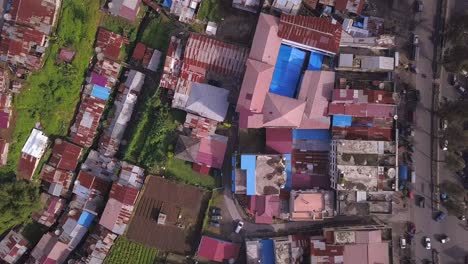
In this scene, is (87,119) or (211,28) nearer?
(211,28)

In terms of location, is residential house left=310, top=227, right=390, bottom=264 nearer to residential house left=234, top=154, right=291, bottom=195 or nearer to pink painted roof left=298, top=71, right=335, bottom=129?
residential house left=234, top=154, right=291, bottom=195

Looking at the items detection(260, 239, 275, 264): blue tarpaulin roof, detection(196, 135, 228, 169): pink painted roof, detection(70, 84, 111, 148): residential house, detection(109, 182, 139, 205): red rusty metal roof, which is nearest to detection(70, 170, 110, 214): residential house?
detection(109, 182, 139, 205): red rusty metal roof

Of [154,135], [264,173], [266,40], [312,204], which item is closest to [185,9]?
[266,40]

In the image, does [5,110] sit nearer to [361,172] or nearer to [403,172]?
[361,172]

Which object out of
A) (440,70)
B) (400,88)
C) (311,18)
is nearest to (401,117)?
(400,88)

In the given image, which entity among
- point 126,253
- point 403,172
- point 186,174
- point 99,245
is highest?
point 403,172

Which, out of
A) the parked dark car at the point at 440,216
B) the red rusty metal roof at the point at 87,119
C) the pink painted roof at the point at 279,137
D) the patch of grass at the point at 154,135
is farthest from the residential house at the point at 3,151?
the parked dark car at the point at 440,216

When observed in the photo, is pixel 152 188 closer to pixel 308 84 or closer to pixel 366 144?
pixel 308 84
